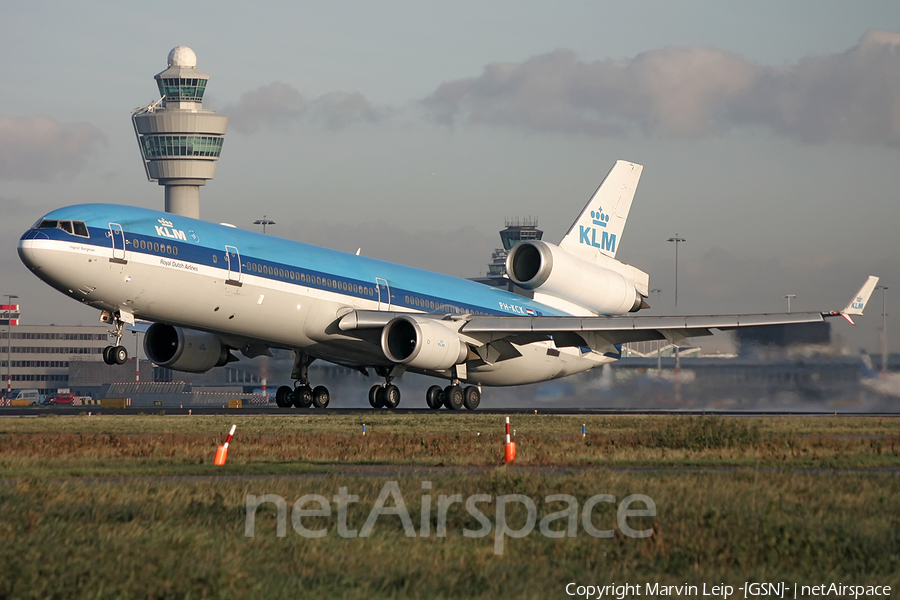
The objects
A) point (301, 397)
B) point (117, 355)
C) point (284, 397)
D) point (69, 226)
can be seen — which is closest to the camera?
point (69, 226)

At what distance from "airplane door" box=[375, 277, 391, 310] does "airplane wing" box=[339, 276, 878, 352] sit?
897 millimetres

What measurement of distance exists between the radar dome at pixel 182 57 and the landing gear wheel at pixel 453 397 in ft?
486

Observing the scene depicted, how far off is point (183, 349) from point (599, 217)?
19.5 metres

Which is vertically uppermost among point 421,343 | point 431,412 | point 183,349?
point 421,343

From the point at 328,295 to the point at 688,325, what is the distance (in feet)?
41.7

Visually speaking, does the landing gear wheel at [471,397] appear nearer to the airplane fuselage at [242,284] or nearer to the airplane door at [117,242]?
the airplane fuselage at [242,284]

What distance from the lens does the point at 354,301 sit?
38031mm

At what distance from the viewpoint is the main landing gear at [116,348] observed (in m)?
31.5

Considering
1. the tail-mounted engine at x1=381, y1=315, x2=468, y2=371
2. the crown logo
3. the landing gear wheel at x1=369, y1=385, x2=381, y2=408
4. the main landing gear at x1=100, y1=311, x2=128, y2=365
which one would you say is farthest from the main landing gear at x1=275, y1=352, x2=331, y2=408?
the crown logo

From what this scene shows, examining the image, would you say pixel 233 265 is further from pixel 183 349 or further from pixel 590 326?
pixel 590 326

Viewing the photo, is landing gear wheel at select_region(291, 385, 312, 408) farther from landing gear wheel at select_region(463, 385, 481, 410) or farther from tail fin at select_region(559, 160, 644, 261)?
tail fin at select_region(559, 160, 644, 261)

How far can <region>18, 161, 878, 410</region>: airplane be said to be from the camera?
30953mm
